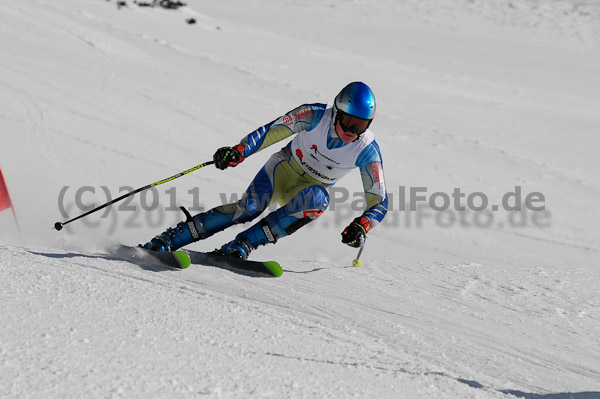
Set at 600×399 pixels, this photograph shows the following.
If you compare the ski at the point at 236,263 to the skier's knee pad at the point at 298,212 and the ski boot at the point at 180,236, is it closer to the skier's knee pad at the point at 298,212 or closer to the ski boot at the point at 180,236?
the ski boot at the point at 180,236

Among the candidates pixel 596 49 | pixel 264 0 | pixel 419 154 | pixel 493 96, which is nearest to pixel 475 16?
pixel 596 49

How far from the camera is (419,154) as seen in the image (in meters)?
10.2

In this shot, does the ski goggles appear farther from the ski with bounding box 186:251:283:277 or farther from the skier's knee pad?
the ski with bounding box 186:251:283:277

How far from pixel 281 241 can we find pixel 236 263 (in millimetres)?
1732

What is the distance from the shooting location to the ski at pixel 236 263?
181 inches

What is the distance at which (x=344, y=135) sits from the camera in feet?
15.3

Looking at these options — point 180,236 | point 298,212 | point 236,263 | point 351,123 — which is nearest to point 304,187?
point 298,212

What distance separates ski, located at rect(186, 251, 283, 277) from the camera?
459 centimetres

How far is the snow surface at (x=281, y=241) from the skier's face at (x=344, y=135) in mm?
1127

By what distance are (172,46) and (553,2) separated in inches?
806

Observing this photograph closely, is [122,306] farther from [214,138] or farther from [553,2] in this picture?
[553,2]

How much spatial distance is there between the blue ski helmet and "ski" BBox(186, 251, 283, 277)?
1285 millimetres

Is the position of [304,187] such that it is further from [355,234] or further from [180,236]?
[180,236]

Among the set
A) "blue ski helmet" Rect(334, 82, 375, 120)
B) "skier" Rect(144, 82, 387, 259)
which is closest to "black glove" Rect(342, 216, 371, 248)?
"skier" Rect(144, 82, 387, 259)
